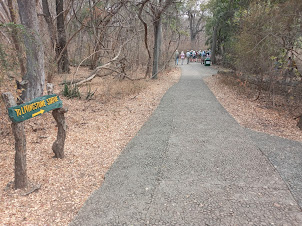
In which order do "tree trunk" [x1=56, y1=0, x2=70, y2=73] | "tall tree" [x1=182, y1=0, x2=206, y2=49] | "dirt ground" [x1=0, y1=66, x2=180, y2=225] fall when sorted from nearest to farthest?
"dirt ground" [x1=0, y1=66, x2=180, y2=225] → "tree trunk" [x1=56, y1=0, x2=70, y2=73] → "tall tree" [x1=182, y1=0, x2=206, y2=49]

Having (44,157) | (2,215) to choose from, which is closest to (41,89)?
(44,157)

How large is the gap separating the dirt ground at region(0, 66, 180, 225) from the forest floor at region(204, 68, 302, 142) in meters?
2.88

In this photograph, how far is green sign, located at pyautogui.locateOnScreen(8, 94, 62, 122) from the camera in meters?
2.83

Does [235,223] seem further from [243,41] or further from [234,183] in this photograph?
[243,41]

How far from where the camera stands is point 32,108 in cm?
308

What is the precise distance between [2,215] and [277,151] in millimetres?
4648

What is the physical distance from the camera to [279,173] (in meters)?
3.73

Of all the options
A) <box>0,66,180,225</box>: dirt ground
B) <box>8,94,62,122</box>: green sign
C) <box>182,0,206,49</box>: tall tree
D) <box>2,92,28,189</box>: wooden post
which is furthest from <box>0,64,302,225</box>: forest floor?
<box>182,0,206,49</box>: tall tree

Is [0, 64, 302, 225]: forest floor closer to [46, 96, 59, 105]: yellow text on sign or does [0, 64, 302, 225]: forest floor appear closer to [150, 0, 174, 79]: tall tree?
[46, 96, 59, 105]: yellow text on sign

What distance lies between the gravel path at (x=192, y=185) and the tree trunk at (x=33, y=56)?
3.30 meters

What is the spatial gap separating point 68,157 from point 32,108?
1.52m

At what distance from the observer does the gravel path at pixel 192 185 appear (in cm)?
274

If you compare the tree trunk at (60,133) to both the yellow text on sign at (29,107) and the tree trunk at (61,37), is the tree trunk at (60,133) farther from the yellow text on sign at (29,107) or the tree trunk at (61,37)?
the tree trunk at (61,37)

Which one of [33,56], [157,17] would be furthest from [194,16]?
[33,56]
